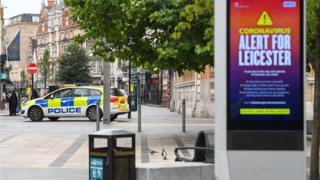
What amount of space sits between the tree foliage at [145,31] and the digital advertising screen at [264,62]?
8.98 m

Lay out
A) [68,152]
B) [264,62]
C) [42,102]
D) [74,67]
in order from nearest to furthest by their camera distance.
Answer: [264,62] < [68,152] < [42,102] < [74,67]

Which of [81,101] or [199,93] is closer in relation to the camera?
[81,101]

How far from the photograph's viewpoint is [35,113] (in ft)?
102

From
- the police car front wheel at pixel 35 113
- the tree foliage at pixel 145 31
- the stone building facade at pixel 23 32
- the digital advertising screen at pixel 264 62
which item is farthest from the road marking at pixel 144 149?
the stone building facade at pixel 23 32

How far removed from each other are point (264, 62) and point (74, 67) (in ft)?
252

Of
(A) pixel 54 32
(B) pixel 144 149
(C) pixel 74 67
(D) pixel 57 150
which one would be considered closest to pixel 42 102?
(D) pixel 57 150

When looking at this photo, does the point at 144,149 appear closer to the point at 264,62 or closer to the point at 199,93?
the point at 264,62

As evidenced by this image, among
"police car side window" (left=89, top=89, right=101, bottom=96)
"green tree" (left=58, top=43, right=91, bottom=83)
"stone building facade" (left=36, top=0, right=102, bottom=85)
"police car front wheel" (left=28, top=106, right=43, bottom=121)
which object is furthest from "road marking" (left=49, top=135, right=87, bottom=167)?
"stone building facade" (left=36, top=0, right=102, bottom=85)

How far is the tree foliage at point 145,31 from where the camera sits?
16.6 meters

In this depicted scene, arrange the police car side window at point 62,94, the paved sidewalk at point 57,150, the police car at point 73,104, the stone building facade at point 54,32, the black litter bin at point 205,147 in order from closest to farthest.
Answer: the black litter bin at point 205,147 → the paved sidewalk at point 57,150 → the police car at point 73,104 → the police car side window at point 62,94 → the stone building facade at point 54,32

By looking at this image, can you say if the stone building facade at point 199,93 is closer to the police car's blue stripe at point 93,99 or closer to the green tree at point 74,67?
the police car's blue stripe at point 93,99

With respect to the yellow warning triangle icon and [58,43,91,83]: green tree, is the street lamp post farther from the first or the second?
[58,43,91,83]: green tree

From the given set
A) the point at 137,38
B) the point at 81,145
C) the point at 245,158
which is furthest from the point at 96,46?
the point at 245,158

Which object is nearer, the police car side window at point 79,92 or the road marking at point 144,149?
the road marking at point 144,149
